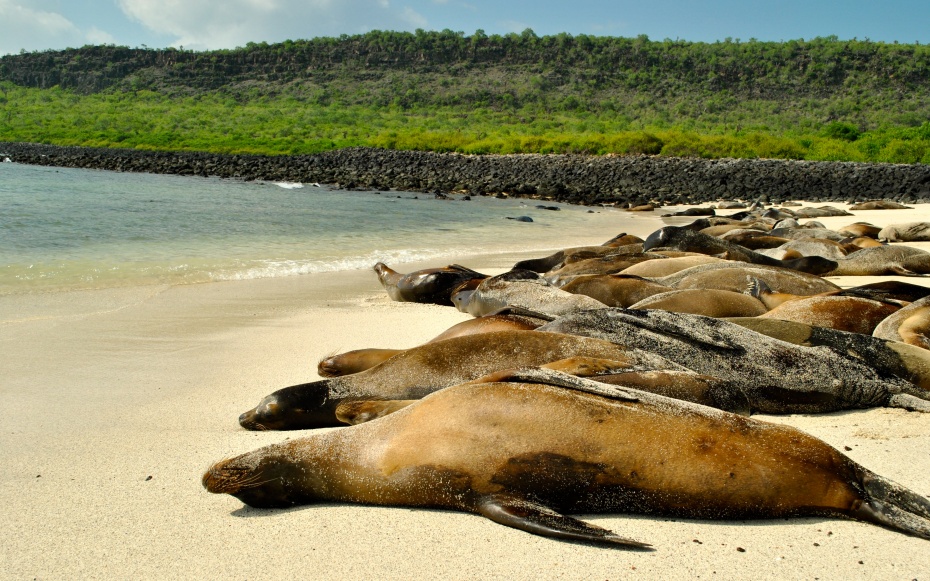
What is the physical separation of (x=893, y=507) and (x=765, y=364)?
1.45 metres

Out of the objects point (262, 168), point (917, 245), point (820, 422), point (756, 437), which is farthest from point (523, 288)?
point (262, 168)

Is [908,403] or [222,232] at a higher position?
[908,403]

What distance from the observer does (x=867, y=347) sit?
4.54 metres

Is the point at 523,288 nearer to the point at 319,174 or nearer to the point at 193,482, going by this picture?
the point at 193,482

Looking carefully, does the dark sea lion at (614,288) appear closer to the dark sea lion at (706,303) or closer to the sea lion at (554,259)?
the dark sea lion at (706,303)

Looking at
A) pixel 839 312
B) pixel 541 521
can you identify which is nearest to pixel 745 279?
pixel 839 312

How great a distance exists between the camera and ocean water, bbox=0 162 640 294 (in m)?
9.91

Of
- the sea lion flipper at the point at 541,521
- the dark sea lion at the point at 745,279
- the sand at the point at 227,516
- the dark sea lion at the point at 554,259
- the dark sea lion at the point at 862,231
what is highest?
the dark sea lion at the point at 862,231

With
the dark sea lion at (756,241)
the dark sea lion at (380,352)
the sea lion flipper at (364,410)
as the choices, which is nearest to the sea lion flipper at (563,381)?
the sea lion flipper at (364,410)

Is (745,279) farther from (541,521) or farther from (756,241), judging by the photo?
(541,521)

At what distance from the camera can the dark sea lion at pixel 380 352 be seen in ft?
16.1

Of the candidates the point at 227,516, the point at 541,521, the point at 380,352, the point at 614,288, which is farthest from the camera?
the point at 614,288

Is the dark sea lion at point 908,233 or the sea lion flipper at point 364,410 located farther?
the dark sea lion at point 908,233

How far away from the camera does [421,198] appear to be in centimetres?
2725
